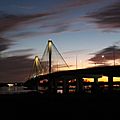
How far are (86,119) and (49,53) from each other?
274 feet

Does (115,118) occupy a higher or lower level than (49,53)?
lower

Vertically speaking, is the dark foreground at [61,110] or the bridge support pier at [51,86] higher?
the bridge support pier at [51,86]

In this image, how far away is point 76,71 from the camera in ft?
328

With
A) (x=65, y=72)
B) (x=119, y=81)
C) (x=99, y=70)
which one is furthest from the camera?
(x=119, y=81)

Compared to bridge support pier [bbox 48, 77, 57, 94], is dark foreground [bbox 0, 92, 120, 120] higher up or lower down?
lower down

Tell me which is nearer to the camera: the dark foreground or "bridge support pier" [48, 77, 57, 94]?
the dark foreground

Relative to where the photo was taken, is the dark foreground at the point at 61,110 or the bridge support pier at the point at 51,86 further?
the bridge support pier at the point at 51,86

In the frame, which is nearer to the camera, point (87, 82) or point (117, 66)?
point (117, 66)

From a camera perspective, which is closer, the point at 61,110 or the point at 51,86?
the point at 61,110

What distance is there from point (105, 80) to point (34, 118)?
151363 millimetres

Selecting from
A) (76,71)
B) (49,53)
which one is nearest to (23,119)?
(76,71)

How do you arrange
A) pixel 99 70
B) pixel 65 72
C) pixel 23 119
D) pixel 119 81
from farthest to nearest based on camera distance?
pixel 119 81
pixel 65 72
pixel 99 70
pixel 23 119

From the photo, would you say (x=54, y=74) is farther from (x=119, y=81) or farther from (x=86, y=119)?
(x=86, y=119)

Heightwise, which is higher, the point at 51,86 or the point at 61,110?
the point at 51,86
